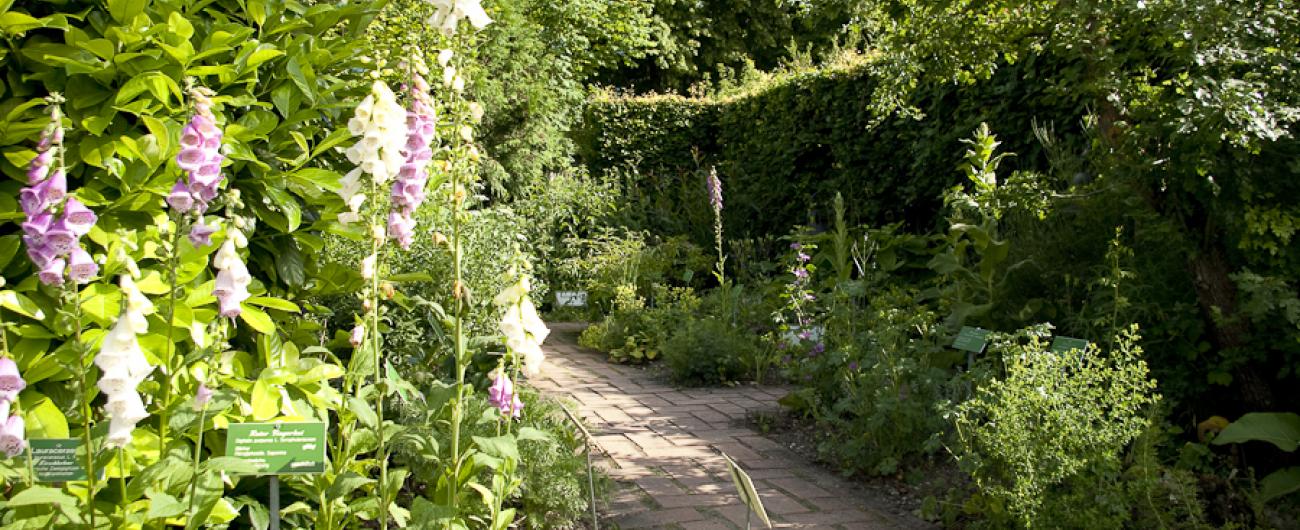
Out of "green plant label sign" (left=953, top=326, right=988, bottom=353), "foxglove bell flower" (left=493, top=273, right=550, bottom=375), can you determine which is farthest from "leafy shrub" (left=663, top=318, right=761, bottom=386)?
"foxglove bell flower" (left=493, top=273, right=550, bottom=375)

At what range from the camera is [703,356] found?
240 inches

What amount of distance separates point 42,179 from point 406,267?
102 inches

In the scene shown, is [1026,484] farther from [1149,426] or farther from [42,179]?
Result: [42,179]

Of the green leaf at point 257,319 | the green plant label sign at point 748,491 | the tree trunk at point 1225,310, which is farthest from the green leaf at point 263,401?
the tree trunk at point 1225,310

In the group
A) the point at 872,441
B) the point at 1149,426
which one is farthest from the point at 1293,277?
the point at 872,441

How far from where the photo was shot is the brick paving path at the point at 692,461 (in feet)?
11.6

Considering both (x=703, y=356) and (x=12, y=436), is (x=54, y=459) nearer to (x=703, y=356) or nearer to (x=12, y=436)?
(x=12, y=436)

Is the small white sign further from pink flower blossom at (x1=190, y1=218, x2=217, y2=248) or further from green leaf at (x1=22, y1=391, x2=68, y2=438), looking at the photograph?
pink flower blossom at (x1=190, y1=218, x2=217, y2=248)

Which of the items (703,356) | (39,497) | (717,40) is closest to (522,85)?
(703,356)

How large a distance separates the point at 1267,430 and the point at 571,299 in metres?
6.45

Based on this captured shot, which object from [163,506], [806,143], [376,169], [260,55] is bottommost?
[163,506]

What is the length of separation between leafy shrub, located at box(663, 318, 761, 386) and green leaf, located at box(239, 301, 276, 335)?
377 centimetres

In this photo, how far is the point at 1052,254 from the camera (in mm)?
4555

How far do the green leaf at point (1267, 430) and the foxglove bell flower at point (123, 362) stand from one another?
3189 millimetres
